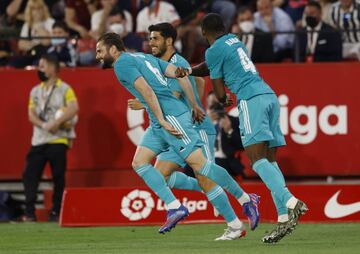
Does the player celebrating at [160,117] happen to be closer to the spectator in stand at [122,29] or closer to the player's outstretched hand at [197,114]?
the player's outstretched hand at [197,114]

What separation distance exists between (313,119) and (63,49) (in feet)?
13.6

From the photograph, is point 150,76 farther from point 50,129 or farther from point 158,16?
point 158,16

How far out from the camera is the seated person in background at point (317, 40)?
56.0ft

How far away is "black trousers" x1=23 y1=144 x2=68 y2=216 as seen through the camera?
16797mm

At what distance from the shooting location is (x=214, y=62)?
11805 mm

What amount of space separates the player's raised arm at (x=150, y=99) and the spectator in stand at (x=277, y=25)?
247 inches

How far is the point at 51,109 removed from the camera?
1717 centimetres

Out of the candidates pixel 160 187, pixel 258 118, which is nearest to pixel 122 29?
pixel 160 187

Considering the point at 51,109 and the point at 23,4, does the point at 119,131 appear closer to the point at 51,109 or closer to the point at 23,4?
the point at 51,109

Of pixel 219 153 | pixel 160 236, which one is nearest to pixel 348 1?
pixel 219 153

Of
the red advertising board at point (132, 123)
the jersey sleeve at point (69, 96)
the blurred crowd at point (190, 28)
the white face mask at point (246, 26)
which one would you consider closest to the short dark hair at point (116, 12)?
the blurred crowd at point (190, 28)

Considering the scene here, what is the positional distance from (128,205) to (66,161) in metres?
1.89

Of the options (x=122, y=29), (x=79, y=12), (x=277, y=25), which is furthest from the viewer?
(x=79, y=12)

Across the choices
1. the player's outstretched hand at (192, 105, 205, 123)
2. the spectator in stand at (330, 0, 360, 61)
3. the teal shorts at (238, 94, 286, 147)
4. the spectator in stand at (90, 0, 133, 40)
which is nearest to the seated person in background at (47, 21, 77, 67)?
the spectator in stand at (90, 0, 133, 40)
